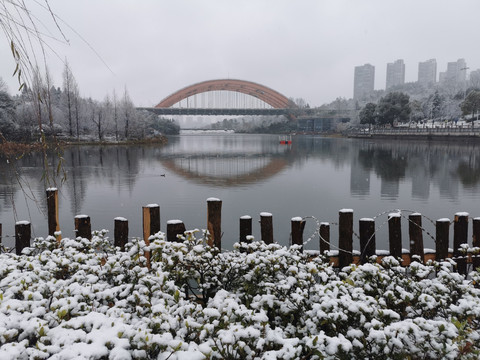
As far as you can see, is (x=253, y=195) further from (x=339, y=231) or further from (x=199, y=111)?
(x=199, y=111)

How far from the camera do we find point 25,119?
1606 inches

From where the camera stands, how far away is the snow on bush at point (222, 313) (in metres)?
1.90

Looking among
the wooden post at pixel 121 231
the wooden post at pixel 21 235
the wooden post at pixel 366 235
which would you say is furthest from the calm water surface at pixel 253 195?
the wooden post at pixel 366 235

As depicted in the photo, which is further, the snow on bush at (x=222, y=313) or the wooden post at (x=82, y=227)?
the wooden post at (x=82, y=227)

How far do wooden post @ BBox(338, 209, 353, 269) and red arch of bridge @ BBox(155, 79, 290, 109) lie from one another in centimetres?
10597

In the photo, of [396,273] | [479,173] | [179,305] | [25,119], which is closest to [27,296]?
[179,305]

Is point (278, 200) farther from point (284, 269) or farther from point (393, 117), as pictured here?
point (393, 117)

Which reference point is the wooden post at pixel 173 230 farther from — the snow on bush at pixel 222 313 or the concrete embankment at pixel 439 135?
the concrete embankment at pixel 439 135

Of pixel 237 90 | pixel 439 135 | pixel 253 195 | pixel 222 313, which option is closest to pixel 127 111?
pixel 439 135

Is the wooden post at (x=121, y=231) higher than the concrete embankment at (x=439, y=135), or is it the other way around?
the concrete embankment at (x=439, y=135)

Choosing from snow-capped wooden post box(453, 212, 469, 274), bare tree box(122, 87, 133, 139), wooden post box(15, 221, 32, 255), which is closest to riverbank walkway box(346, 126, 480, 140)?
bare tree box(122, 87, 133, 139)

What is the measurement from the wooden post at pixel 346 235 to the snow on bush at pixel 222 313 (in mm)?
870

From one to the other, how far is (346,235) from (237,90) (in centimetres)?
11089

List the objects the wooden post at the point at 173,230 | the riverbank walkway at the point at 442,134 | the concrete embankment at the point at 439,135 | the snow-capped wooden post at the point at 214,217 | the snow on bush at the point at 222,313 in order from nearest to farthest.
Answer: the snow on bush at the point at 222,313
the wooden post at the point at 173,230
the snow-capped wooden post at the point at 214,217
the concrete embankment at the point at 439,135
the riverbank walkway at the point at 442,134
